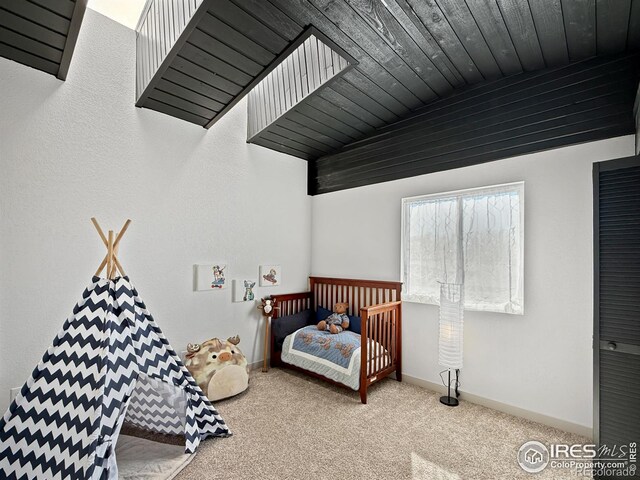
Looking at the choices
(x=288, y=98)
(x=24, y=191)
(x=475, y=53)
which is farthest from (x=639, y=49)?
(x=24, y=191)

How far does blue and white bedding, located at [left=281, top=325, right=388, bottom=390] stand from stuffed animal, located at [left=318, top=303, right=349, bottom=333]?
7cm

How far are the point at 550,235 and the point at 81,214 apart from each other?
381 cm

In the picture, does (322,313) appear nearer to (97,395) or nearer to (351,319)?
(351,319)

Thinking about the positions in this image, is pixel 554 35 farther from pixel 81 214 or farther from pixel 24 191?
pixel 24 191

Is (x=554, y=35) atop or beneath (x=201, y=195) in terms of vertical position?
atop

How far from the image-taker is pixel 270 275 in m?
3.98

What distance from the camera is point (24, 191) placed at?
239cm

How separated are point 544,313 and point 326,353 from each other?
6.37 feet

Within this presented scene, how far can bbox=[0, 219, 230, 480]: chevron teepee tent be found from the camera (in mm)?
1700

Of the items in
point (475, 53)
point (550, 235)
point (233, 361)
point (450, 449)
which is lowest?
point (450, 449)

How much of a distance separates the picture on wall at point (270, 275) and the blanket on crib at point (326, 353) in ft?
2.30

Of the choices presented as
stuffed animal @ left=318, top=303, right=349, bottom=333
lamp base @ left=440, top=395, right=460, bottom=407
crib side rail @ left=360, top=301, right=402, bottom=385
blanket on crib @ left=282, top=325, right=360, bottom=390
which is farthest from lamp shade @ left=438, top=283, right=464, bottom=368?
stuffed animal @ left=318, top=303, right=349, bottom=333

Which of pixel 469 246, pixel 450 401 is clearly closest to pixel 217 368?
pixel 450 401

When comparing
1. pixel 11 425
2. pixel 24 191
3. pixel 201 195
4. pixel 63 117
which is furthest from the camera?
pixel 201 195
